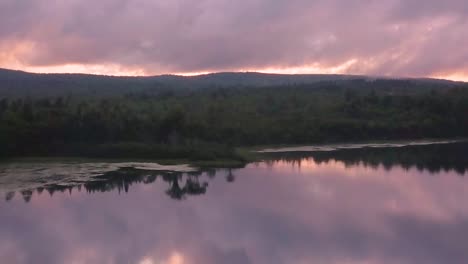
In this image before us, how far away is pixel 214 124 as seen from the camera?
70.4m

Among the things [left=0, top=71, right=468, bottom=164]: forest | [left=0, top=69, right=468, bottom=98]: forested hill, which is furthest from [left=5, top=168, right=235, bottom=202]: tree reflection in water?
[left=0, top=69, right=468, bottom=98]: forested hill

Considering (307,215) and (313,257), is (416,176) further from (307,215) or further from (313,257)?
(313,257)

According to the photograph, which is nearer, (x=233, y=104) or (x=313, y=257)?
(x=313, y=257)

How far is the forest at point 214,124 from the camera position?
173ft

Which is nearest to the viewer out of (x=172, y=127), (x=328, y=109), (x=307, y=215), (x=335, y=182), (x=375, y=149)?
(x=307, y=215)

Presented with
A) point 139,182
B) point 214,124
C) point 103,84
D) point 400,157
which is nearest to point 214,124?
point 214,124

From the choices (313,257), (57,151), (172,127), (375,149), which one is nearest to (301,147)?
(375,149)

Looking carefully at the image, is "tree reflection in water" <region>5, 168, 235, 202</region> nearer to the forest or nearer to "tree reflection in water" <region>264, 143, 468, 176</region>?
the forest

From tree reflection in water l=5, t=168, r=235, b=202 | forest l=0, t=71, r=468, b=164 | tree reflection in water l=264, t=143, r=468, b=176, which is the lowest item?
tree reflection in water l=5, t=168, r=235, b=202

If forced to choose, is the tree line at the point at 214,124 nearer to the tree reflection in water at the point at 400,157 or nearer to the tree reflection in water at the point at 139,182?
the tree reflection in water at the point at 400,157

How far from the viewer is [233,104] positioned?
96438 millimetres

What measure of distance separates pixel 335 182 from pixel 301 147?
93.6 ft

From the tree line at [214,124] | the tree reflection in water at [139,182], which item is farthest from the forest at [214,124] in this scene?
the tree reflection in water at [139,182]

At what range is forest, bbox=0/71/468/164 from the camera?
5284cm
